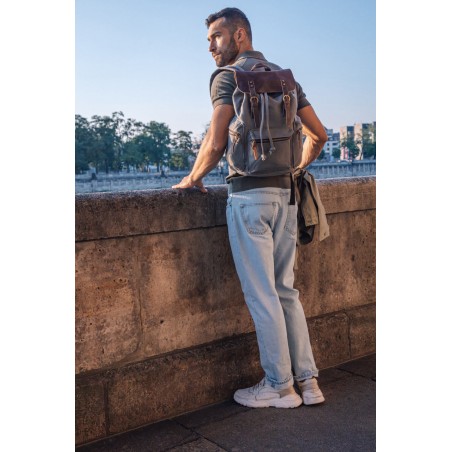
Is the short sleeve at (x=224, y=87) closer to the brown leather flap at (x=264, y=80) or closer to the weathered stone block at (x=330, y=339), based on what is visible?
the brown leather flap at (x=264, y=80)

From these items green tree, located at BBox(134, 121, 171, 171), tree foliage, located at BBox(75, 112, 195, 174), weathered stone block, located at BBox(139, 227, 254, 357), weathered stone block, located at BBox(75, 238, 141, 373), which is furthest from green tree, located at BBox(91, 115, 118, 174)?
weathered stone block, located at BBox(75, 238, 141, 373)

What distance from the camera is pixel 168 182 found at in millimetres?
90562

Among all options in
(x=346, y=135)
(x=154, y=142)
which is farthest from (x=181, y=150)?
(x=346, y=135)

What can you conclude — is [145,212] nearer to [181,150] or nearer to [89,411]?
[89,411]

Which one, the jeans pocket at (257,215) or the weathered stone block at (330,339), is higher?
the jeans pocket at (257,215)

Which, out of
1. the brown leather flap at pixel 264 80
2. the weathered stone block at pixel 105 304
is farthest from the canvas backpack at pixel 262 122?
the weathered stone block at pixel 105 304

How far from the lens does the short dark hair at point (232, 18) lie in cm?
269

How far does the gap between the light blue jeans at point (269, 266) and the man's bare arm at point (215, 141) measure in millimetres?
165

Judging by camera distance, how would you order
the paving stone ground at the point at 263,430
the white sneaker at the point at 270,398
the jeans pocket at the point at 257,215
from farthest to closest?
the white sneaker at the point at 270,398 < the jeans pocket at the point at 257,215 < the paving stone ground at the point at 263,430

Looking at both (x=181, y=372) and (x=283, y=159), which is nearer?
(x=283, y=159)
